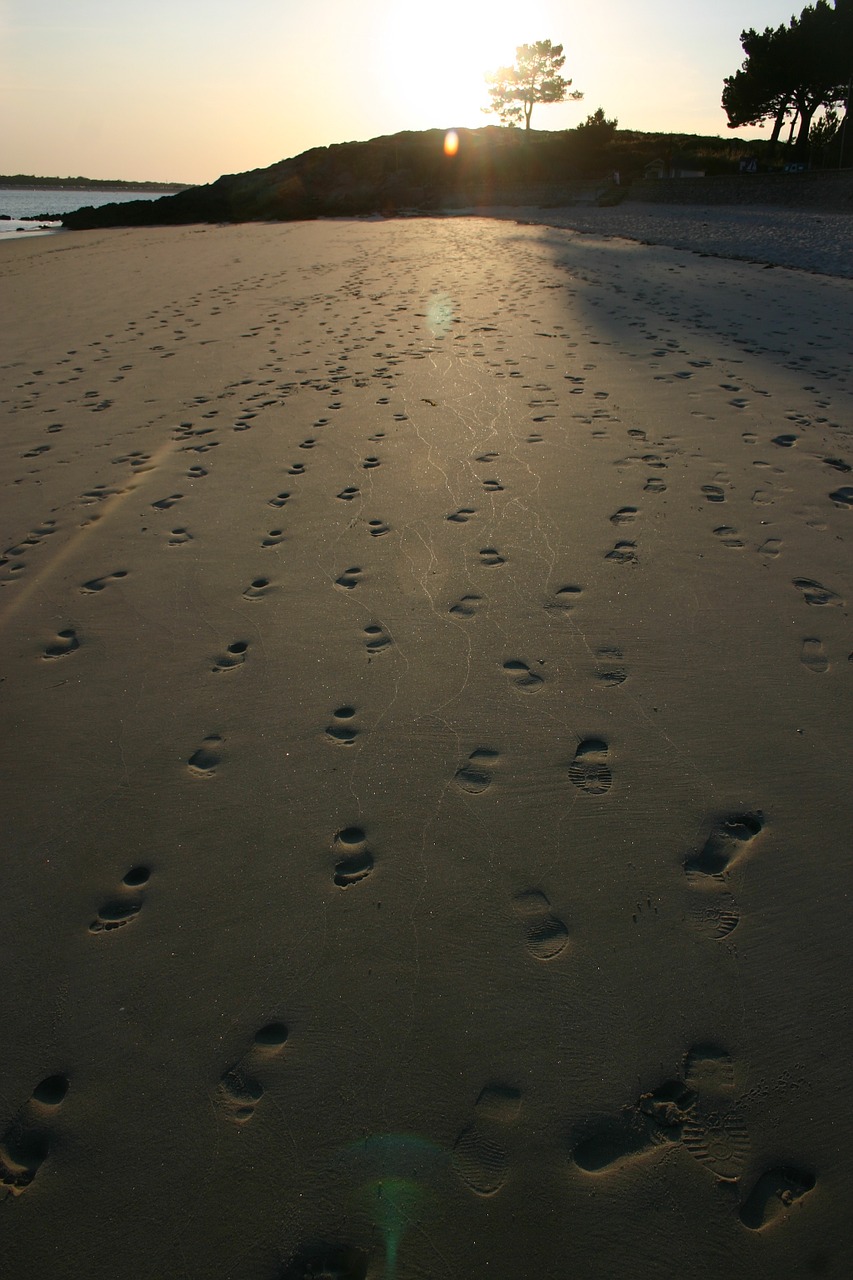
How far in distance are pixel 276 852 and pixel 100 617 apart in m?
2.00

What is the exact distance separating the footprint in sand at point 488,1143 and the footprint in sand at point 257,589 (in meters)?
2.73

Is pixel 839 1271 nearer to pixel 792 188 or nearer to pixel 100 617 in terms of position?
pixel 100 617

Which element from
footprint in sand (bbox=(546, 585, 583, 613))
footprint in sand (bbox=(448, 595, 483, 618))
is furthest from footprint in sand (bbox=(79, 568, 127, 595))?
footprint in sand (bbox=(546, 585, 583, 613))

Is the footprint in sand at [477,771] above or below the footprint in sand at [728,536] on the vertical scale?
below

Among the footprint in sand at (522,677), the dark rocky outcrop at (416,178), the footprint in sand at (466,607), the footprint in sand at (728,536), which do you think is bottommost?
the footprint in sand at (522,677)

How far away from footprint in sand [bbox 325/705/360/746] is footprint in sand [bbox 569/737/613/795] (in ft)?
2.97

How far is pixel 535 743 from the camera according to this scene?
2.93 meters

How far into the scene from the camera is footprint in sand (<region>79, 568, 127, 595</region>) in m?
4.10

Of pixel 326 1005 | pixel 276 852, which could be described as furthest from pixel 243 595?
pixel 326 1005

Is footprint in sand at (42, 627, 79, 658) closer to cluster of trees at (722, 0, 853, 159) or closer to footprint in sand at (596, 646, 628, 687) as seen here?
footprint in sand at (596, 646, 628, 687)

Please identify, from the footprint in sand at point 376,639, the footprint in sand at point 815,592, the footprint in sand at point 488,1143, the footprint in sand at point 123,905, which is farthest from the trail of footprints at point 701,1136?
the footprint in sand at point 815,592

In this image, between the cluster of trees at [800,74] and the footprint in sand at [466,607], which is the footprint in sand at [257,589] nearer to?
the footprint in sand at [466,607]

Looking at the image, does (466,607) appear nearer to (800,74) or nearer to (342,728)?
(342,728)

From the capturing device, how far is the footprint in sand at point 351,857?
2443 mm
